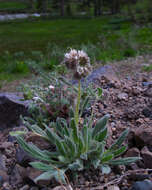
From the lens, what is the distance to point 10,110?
11.3 feet

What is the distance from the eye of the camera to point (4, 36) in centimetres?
710

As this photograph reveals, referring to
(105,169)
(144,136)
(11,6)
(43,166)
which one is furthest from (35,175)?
(11,6)

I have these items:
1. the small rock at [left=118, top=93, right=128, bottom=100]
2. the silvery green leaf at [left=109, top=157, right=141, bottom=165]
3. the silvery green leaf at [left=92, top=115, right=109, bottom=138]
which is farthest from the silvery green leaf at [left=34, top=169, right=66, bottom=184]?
the small rock at [left=118, top=93, right=128, bottom=100]

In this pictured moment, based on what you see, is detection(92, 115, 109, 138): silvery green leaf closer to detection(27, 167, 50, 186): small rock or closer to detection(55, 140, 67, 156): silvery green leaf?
detection(55, 140, 67, 156): silvery green leaf

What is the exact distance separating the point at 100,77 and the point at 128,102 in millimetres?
818

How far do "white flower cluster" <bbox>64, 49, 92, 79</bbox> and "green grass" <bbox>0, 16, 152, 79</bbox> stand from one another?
4.42 meters

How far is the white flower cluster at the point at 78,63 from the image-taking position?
166cm


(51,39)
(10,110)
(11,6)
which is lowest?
(10,110)

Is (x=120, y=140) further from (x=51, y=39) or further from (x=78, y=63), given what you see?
(x=51, y=39)

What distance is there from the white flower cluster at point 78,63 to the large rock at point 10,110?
1768 mm

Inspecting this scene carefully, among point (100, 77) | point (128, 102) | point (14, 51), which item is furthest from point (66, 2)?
point (128, 102)

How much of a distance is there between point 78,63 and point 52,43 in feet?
23.9

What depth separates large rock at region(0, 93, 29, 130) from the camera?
3387 millimetres

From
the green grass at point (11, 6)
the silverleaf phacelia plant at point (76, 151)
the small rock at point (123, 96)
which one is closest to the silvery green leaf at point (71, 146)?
the silverleaf phacelia plant at point (76, 151)
